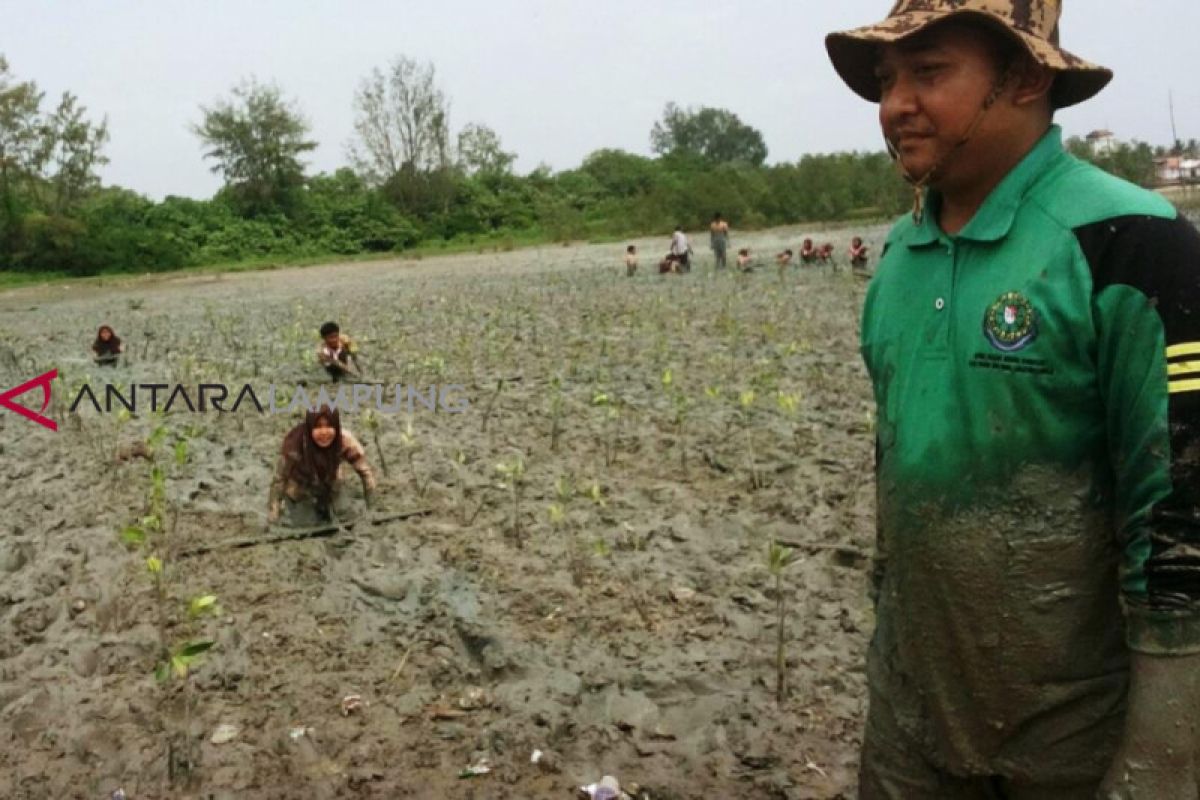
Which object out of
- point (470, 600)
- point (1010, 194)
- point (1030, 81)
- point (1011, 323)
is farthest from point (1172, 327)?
point (470, 600)

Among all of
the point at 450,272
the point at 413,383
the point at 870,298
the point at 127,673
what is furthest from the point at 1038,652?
the point at 450,272

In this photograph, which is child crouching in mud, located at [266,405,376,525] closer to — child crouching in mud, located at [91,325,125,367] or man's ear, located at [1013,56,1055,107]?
man's ear, located at [1013,56,1055,107]

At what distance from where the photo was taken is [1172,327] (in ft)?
4.73

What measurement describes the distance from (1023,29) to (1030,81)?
0.30 ft

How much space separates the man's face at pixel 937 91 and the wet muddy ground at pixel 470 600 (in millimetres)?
2177

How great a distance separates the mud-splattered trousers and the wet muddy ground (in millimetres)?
1634

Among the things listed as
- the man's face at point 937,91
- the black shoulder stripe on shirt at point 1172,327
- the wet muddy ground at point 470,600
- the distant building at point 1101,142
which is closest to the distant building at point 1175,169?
the distant building at point 1101,142

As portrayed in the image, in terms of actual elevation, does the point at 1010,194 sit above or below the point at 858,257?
above

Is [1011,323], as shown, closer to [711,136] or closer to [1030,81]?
[1030,81]

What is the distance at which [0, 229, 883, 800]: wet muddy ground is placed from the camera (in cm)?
349

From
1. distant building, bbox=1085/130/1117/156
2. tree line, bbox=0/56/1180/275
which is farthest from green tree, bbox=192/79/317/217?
distant building, bbox=1085/130/1117/156

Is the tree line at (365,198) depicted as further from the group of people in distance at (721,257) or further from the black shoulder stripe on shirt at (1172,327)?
the black shoulder stripe on shirt at (1172,327)

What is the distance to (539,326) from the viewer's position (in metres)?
12.5

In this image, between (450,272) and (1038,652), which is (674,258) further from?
(1038,652)
